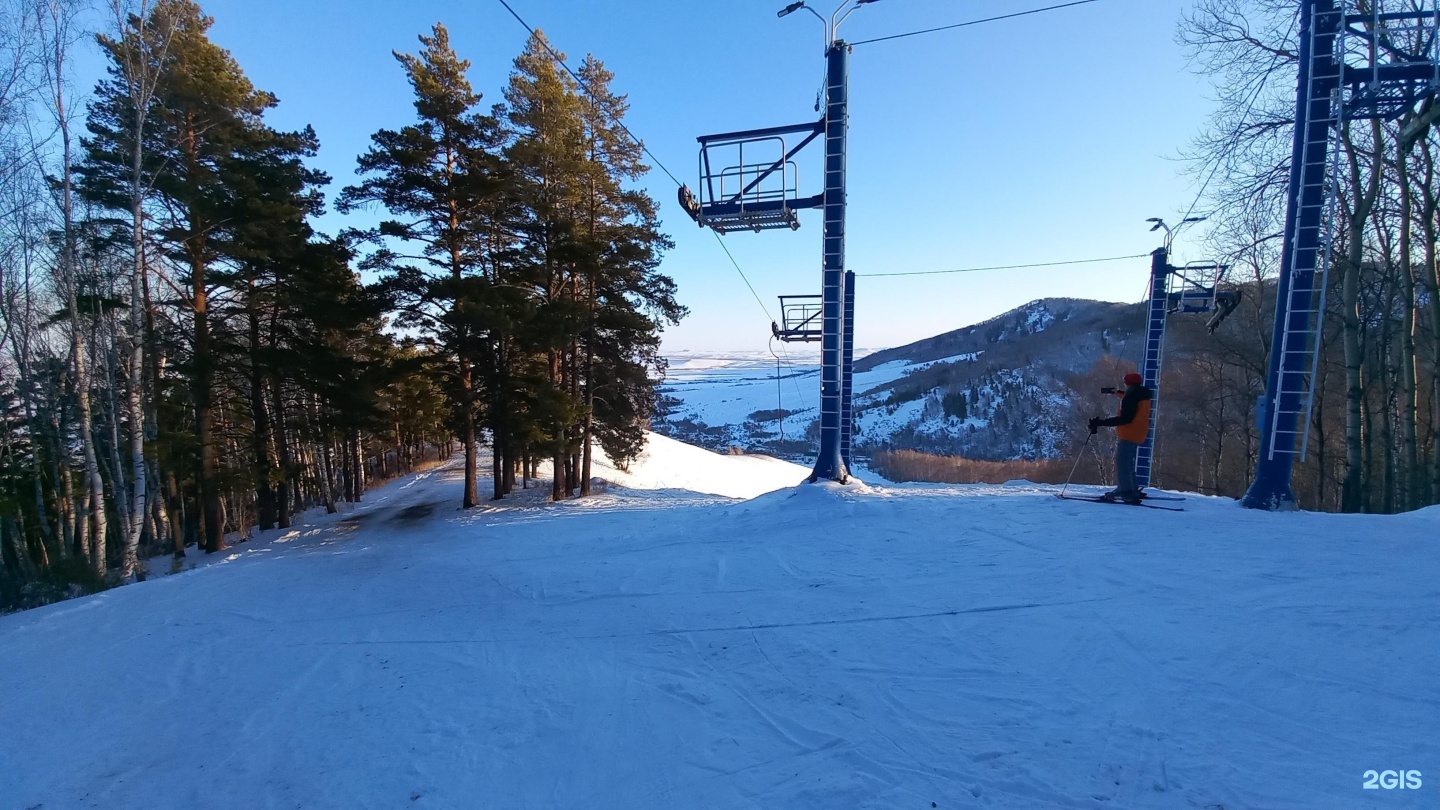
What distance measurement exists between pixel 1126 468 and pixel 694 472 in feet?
105

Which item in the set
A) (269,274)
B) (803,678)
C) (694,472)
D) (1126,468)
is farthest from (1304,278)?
(694,472)

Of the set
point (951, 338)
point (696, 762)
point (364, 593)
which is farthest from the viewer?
point (951, 338)

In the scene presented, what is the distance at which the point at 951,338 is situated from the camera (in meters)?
124

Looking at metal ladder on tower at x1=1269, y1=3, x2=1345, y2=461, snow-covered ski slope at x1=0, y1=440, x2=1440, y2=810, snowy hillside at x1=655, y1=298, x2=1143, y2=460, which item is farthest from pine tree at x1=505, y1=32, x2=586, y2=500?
snowy hillside at x1=655, y1=298, x2=1143, y2=460

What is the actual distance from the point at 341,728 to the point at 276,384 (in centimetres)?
1676

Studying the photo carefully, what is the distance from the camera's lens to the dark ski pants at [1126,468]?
866 centimetres

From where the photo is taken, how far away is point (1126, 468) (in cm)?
870

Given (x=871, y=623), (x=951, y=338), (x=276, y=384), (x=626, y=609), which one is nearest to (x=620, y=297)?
(x=276, y=384)

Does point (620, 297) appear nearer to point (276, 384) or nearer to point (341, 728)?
point (276, 384)

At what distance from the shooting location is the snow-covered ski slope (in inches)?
131

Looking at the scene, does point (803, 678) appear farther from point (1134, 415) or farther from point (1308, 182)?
point (1308, 182)

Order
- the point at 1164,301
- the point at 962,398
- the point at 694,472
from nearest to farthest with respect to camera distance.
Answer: the point at 1164,301 → the point at 694,472 → the point at 962,398

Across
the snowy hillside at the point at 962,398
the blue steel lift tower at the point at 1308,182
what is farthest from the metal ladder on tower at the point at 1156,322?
the snowy hillside at the point at 962,398

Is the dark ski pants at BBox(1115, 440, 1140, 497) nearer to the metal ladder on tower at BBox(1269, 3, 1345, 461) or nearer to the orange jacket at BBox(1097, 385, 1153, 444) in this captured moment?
the orange jacket at BBox(1097, 385, 1153, 444)
